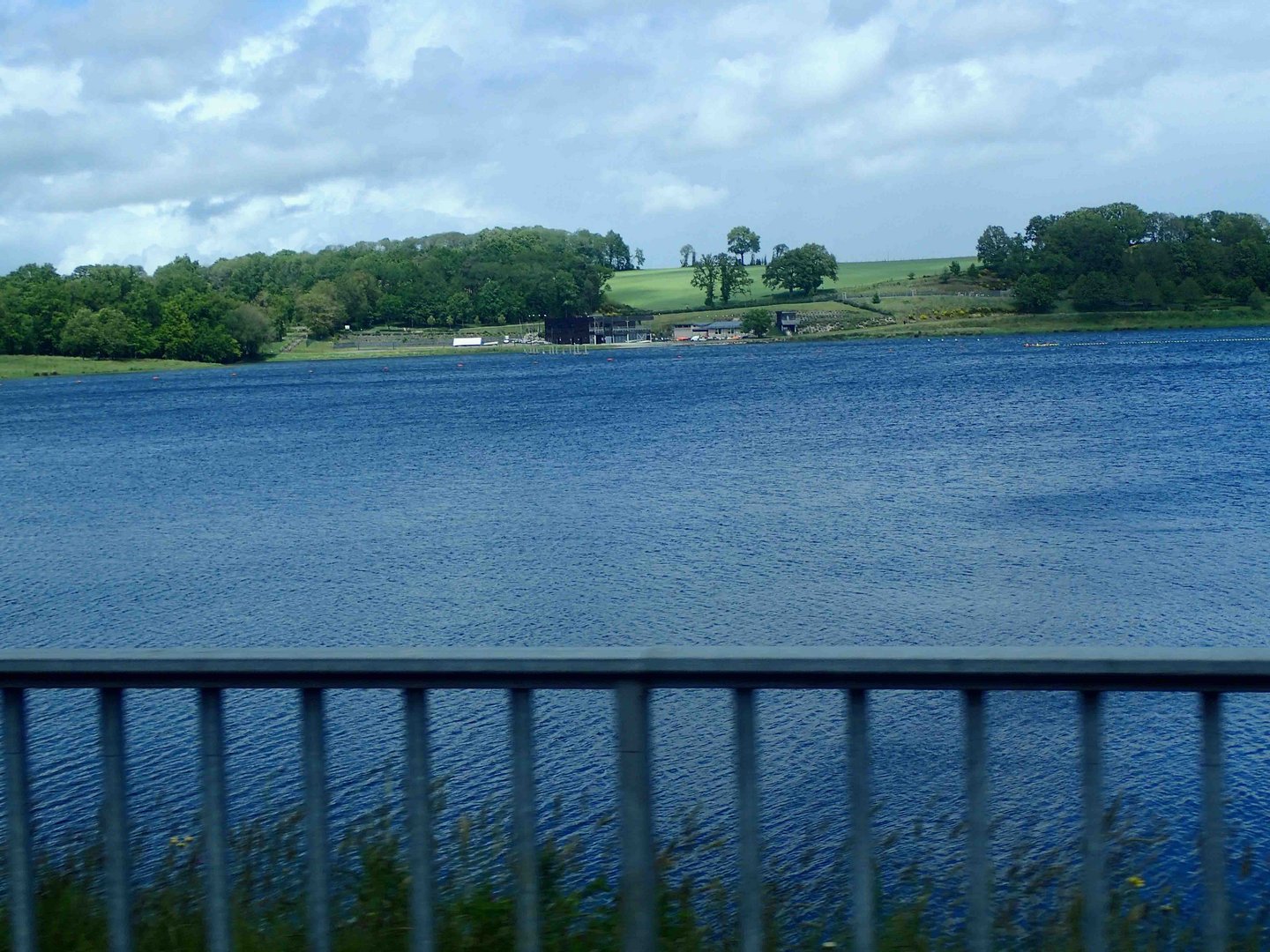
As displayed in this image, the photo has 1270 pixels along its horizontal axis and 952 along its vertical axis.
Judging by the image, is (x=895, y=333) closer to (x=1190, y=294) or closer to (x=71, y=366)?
(x=1190, y=294)

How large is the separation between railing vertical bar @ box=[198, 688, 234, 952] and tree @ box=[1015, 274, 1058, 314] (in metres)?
156

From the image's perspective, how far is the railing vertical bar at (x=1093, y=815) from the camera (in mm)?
3412

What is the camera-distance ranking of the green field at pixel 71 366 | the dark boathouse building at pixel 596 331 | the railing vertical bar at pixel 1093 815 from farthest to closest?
1. the dark boathouse building at pixel 596 331
2. the green field at pixel 71 366
3. the railing vertical bar at pixel 1093 815

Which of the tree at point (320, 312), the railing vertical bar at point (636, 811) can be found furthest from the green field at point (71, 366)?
the railing vertical bar at point (636, 811)

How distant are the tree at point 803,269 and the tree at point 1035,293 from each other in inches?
1402

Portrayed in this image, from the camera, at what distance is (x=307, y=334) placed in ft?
580

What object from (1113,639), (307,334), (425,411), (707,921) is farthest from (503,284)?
(707,921)

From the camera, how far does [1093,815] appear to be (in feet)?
11.3

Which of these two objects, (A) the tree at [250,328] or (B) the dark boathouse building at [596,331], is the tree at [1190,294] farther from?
(A) the tree at [250,328]

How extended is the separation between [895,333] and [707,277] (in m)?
41.0

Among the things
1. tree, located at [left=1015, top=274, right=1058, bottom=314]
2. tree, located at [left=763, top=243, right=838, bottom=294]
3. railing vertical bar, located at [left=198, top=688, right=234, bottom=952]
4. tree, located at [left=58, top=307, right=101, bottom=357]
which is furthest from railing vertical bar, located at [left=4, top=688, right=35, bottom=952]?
tree, located at [left=763, top=243, right=838, bottom=294]

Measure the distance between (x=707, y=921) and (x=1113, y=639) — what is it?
17177mm

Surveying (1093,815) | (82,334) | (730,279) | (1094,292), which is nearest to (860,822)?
(1093,815)

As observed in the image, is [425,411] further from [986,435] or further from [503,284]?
[503,284]
